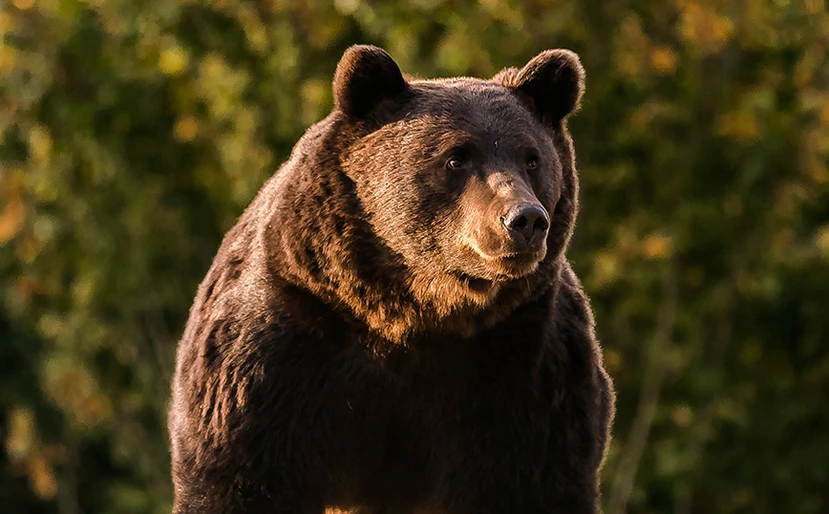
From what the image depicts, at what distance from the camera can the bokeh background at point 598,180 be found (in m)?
13.8

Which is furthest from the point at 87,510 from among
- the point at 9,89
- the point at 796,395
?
the point at 796,395

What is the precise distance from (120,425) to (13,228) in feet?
8.30

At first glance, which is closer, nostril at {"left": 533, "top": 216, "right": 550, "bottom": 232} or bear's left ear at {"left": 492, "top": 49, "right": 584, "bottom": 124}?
nostril at {"left": 533, "top": 216, "right": 550, "bottom": 232}

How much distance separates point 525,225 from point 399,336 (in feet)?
2.36

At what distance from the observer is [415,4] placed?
13156 mm

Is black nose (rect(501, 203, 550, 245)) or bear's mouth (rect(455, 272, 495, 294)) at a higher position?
black nose (rect(501, 203, 550, 245))

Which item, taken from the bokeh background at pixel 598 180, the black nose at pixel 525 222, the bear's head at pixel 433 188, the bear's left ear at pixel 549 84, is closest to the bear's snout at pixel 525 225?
the black nose at pixel 525 222

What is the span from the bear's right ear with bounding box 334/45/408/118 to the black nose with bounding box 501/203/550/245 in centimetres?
73

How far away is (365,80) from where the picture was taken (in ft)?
16.7

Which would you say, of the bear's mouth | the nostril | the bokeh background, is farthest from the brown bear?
the bokeh background

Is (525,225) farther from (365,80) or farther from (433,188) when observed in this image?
(365,80)

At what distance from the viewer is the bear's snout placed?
4605 mm

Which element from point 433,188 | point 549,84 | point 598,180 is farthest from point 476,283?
point 598,180

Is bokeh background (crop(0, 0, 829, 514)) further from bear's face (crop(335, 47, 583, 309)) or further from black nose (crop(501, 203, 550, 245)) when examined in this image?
black nose (crop(501, 203, 550, 245))
